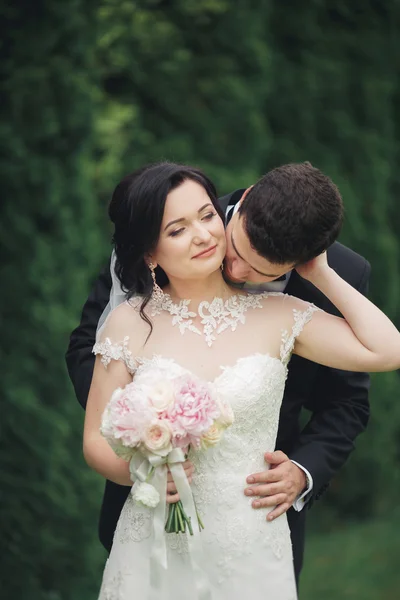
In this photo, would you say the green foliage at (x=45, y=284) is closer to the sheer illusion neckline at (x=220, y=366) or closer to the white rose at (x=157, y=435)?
the sheer illusion neckline at (x=220, y=366)

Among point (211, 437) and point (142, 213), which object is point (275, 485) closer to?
point (211, 437)

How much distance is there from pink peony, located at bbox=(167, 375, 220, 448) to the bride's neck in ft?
1.65

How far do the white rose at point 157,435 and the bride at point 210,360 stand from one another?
29cm

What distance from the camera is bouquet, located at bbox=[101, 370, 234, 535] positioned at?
316 centimetres

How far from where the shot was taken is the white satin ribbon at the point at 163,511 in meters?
3.29

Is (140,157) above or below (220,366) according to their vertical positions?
above

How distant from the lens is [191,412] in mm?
3150

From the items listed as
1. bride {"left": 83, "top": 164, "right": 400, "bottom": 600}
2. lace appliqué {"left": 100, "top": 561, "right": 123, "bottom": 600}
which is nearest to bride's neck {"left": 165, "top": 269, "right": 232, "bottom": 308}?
bride {"left": 83, "top": 164, "right": 400, "bottom": 600}

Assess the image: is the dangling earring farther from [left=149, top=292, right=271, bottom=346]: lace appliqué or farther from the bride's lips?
the bride's lips

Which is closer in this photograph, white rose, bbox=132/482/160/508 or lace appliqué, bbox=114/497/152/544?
white rose, bbox=132/482/160/508

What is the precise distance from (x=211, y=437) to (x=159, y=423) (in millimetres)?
171

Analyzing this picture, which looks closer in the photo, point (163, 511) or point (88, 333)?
point (163, 511)

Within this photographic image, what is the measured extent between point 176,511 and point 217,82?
10.7 ft

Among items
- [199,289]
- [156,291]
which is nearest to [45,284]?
[156,291]
